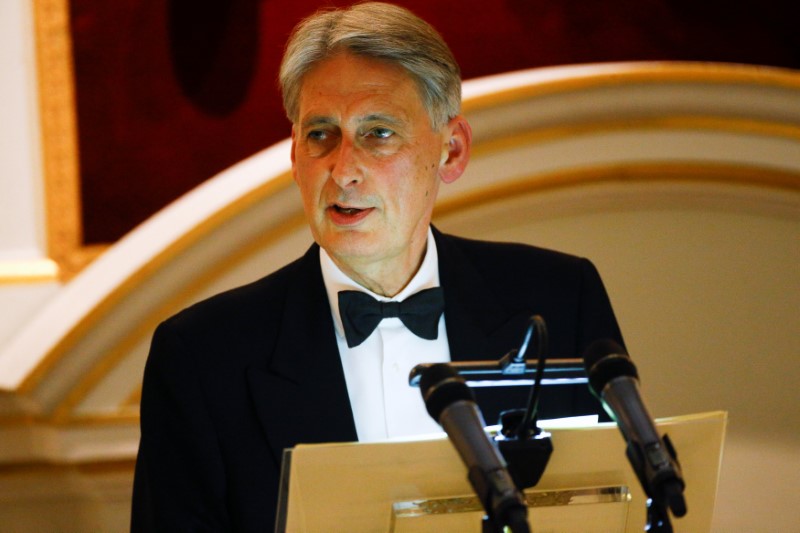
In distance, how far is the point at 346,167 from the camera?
165cm

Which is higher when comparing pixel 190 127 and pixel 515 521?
pixel 190 127

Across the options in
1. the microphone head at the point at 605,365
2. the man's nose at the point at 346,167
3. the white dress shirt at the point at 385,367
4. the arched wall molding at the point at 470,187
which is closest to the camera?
the microphone head at the point at 605,365

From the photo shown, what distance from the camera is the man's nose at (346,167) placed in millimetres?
1652

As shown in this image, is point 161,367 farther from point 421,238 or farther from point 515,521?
point 515,521

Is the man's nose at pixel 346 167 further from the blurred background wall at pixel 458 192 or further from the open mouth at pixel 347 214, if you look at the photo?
the blurred background wall at pixel 458 192

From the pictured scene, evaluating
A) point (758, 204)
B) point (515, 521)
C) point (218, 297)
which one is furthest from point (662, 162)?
point (515, 521)

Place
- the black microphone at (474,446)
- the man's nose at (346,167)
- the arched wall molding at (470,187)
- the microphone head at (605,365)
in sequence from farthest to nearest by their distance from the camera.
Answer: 1. the arched wall molding at (470,187)
2. the man's nose at (346,167)
3. the microphone head at (605,365)
4. the black microphone at (474,446)

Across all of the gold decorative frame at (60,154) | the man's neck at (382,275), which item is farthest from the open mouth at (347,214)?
the gold decorative frame at (60,154)

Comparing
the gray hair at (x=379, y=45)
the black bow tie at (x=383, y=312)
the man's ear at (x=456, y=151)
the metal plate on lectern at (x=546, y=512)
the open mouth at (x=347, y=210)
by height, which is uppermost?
→ the gray hair at (x=379, y=45)

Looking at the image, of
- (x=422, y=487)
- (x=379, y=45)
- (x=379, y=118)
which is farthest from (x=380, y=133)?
(x=422, y=487)

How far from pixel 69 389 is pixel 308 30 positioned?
44.4 inches

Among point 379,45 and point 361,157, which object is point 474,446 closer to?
point 361,157

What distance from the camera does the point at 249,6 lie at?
2420 millimetres

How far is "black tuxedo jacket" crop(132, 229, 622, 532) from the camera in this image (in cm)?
167
